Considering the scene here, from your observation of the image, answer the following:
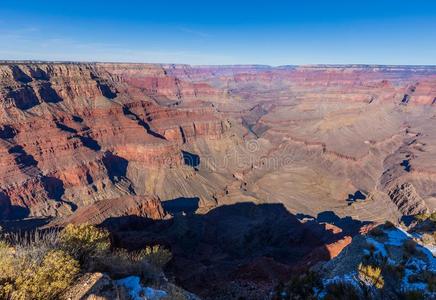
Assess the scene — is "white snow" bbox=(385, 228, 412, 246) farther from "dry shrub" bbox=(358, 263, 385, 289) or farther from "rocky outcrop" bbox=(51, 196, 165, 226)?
"rocky outcrop" bbox=(51, 196, 165, 226)

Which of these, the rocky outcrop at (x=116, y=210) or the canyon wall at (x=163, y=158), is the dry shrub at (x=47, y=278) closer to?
the rocky outcrop at (x=116, y=210)

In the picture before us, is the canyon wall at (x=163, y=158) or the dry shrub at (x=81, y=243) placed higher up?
the dry shrub at (x=81, y=243)

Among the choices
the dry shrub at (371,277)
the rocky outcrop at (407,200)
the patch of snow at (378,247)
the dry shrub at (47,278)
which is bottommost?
the rocky outcrop at (407,200)

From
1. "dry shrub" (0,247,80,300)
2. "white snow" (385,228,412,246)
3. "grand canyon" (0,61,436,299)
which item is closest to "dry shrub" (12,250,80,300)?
"dry shrub" (0,247,80,300)

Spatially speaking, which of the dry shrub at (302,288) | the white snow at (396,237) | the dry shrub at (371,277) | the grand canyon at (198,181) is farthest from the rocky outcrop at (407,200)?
the dry shrub at (302,288)

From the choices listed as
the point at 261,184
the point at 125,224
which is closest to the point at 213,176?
the point at 261,184

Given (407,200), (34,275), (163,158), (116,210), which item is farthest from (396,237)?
(163,158)

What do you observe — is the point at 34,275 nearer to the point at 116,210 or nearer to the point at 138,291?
the point at 138,291

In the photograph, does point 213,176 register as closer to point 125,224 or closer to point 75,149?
Answer: point 75,149
